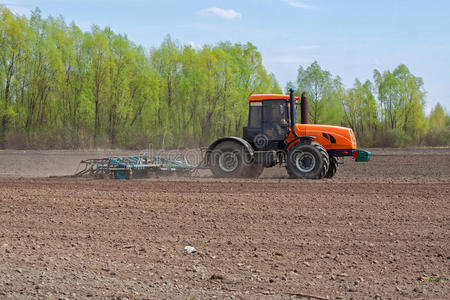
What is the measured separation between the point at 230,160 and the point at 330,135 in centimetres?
321

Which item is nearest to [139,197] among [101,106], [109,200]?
[109,200]

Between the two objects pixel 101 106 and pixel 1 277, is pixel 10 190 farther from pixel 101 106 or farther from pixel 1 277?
pixel 101 106

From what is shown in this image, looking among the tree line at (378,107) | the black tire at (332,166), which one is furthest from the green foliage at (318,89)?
the black tire at (332,166)

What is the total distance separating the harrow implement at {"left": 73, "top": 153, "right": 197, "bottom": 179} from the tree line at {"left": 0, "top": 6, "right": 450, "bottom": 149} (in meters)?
23.8

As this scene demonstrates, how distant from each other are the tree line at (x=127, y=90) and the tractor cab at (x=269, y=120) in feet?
83.6

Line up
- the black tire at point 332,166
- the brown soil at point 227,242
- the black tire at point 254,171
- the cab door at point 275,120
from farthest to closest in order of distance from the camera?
the black tire at point 254,171 < the black tire at point 332,166 < the cab door at point 275,120 < the brown soil at point 227,242

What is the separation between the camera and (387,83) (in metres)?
50.9

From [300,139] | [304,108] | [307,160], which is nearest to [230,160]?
[300,139]

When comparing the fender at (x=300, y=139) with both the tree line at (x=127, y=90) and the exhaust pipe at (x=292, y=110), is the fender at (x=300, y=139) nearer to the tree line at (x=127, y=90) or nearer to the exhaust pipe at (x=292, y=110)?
the exhaust pipe at (x=292, y=110)

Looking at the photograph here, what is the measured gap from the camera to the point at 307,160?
51.5ft

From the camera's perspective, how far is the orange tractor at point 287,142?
50.9ft

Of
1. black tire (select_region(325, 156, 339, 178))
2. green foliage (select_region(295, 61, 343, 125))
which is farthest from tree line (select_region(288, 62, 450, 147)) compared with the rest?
black tire (select_region(325, 156, 339, 178))

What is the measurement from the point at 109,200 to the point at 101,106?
1404 inches

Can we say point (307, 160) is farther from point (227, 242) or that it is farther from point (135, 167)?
point (227, 242)
